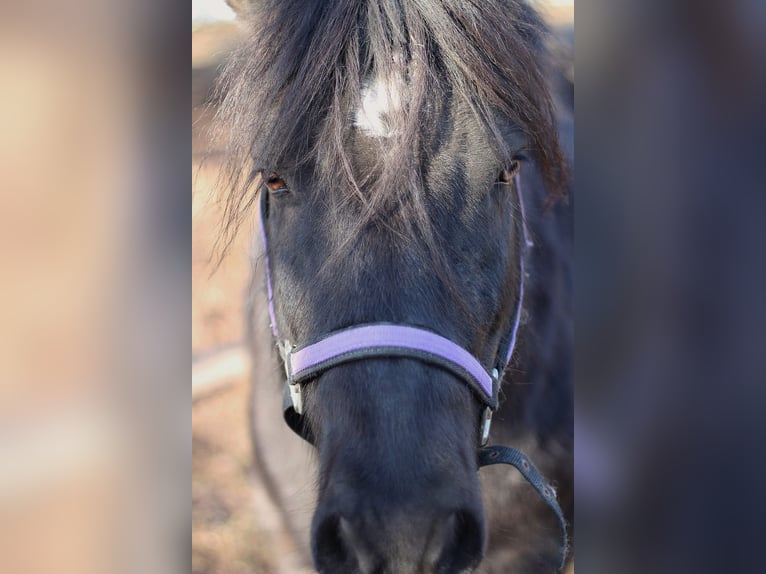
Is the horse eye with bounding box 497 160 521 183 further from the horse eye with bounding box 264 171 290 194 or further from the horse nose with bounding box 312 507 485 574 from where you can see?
the horse nose with bounding box 312 507 485 574

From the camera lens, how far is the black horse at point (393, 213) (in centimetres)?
89

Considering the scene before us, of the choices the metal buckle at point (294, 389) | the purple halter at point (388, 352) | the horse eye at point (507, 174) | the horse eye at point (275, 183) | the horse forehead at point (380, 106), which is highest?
the horse forehead at point (380, 106)

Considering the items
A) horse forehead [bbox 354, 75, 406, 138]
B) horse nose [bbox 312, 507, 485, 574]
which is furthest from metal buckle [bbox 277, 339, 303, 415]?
horse forehead [bbox 354, 75, 406, 138]

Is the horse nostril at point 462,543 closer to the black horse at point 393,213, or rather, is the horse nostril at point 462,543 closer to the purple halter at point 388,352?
the black horse at point 393,213

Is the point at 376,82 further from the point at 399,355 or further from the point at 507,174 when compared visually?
the point at 399,355

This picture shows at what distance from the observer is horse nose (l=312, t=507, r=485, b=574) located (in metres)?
0.85

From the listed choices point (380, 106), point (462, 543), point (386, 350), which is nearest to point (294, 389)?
point (386, 350)

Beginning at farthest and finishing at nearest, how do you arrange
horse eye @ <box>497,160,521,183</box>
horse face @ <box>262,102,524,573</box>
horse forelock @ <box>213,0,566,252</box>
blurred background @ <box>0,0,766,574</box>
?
horse eye @ <box>497,160,521,183</box> < horse forelock @ <box>213,0,566,252</box> < horse face @ <box>262,102,524,573</box> < blurred background @ <box>0,0,766,574</box>

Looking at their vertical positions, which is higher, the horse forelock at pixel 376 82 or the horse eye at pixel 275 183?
the horse forelock at pixel 376 82

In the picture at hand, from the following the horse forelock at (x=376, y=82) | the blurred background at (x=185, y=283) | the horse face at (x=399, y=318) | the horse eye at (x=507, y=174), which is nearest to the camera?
the blurred background at (x=185, y=283)

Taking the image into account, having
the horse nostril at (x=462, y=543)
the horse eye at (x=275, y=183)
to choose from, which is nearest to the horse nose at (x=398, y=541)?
the horse nostril at (x=462, y=543)

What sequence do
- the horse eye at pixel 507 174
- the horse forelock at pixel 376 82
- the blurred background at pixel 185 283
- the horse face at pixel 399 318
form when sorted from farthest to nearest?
the horse eye at pixel 507 174, the horse forelock at pixel 376 82, the horse face at pixel 399 318, the blurred background at pixel 185 283

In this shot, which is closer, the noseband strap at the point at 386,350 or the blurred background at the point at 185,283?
the blurred background at the point at 185,283

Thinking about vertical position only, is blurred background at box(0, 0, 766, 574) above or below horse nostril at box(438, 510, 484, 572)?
above
